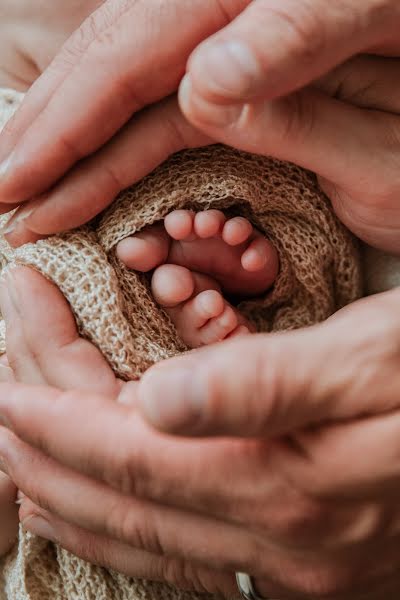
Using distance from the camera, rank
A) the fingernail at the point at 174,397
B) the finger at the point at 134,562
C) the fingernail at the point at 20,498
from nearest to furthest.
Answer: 1. the fingernail at the point at 174,397
2. the finger at the point at 134,562
3. the fingernail at the point at 20,498

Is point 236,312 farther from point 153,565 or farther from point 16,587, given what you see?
point 16,587

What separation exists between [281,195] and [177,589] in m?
0.46

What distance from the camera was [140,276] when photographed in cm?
72

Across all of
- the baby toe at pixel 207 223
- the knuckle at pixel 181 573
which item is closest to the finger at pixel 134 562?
the knuckle at pixel 181 573

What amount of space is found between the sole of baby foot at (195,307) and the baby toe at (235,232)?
0.06 m

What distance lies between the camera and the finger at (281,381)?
39cm

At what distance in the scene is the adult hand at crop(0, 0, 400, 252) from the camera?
49 cm

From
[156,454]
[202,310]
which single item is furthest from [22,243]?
[156,454]

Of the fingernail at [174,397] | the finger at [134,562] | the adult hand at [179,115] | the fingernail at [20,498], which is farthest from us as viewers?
the fingernail at [20,498]

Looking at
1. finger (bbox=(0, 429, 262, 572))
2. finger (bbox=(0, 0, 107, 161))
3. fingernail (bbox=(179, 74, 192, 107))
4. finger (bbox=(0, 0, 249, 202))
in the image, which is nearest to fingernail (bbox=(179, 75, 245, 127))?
fingernail (bbox=(179, 74, 192, 107))

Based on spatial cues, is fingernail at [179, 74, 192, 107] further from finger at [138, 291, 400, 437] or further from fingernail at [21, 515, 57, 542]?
fingernail at [21, 515, 57, 542]

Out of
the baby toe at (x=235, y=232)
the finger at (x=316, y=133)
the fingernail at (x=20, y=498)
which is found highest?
the finger at (x=316, y=133)

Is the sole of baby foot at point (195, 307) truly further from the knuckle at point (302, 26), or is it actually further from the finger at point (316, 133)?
the knuckle at point (302, 26)

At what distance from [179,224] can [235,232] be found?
60 millimetres
